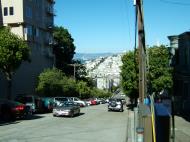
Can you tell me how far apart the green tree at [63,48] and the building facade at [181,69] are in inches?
1795

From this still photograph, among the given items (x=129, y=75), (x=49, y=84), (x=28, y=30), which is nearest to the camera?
(x=129, y=75)

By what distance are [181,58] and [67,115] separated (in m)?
12.9

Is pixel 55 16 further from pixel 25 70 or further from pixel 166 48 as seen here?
pixel 166 48

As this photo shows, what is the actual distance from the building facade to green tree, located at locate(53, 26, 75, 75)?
4558cm

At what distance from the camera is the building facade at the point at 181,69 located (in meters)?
43.2

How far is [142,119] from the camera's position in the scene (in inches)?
462

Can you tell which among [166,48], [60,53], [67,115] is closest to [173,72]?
[166,48]

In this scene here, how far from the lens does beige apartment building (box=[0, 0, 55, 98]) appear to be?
6469 cm

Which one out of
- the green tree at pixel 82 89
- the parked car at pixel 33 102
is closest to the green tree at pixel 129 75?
the parked car at pixel 33 102

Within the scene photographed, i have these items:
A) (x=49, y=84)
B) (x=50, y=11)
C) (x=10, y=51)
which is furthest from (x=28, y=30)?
(x=10, y=51)

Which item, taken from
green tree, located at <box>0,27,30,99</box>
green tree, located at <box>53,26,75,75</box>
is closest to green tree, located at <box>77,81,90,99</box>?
green tree, located at <box>53,26,75,75</box>

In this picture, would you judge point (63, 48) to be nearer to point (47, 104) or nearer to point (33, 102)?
point (47, 104)

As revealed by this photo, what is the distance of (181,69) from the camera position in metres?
46.7

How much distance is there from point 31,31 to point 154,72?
87.7ft
